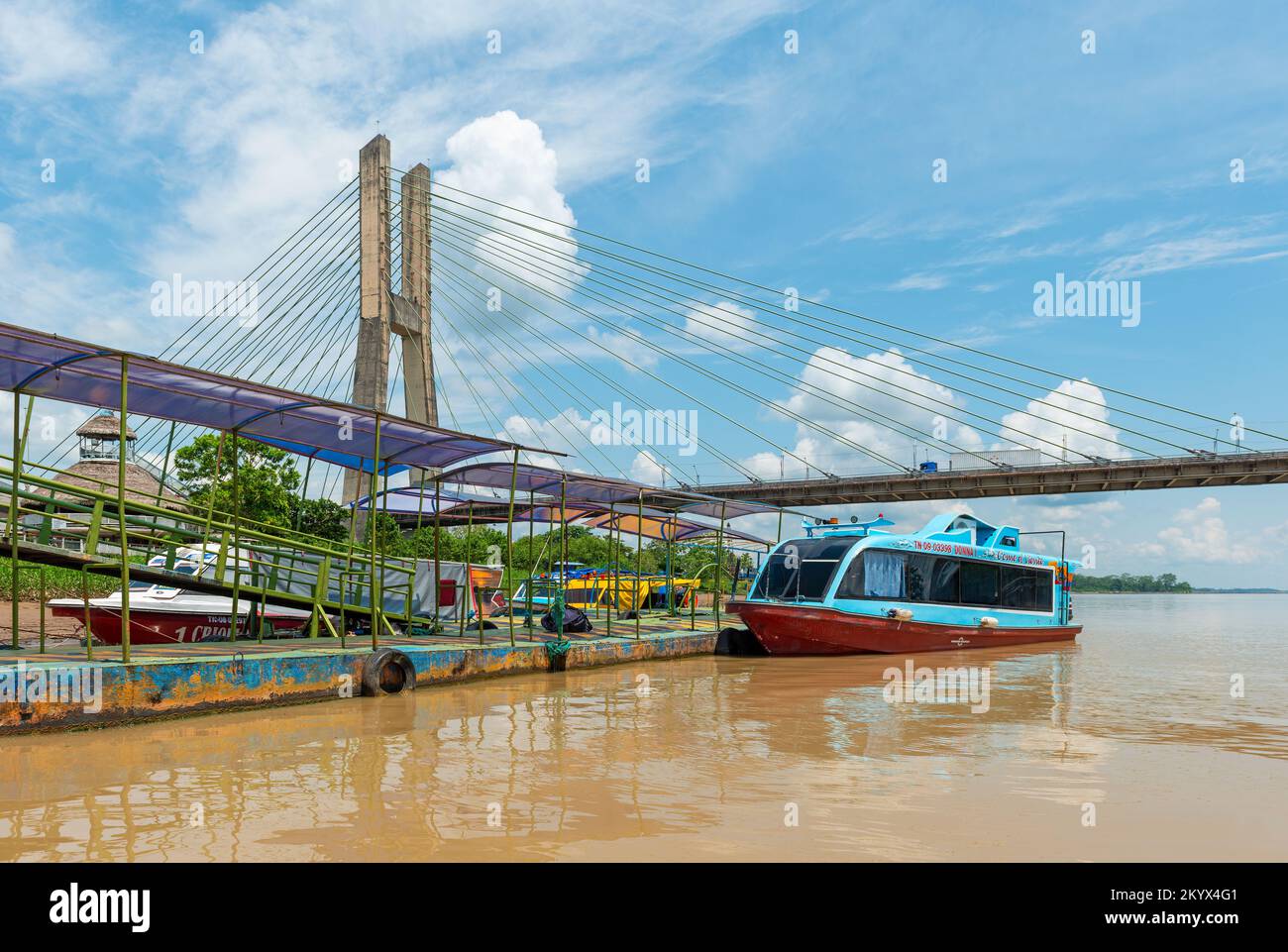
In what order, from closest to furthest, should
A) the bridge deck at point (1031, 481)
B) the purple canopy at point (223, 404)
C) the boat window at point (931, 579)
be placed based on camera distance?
the purple canopy at point (223, 404), the boat window at point (931, 579), the bridge deck at point (1031, 481)

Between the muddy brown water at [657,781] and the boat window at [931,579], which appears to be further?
the boat window at [931,579]

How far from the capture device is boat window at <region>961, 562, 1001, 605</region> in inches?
825

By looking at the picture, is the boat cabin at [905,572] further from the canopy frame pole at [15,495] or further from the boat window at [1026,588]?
the canopy frame pole at [15,495]

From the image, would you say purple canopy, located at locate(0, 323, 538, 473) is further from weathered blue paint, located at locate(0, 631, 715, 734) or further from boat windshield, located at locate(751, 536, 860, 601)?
boat windshield, located at locate(751, 536, 860, 601)

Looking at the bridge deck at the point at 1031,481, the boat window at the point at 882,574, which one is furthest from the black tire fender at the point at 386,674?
the bridge deck at the point at 1031,481

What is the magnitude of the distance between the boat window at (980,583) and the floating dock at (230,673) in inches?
380

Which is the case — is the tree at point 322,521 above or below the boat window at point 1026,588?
above

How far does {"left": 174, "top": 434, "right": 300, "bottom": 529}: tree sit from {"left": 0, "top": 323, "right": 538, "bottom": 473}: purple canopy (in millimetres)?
15547

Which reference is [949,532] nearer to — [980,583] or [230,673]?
[980,583]

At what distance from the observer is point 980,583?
21453 millimetres

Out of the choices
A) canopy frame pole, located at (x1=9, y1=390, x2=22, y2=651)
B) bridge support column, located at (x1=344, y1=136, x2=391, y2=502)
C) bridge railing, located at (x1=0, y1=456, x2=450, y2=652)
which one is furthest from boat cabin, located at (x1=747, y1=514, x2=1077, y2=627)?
canopy frame pole, located at (x1=9, y1=390, x2=22, y2=651)

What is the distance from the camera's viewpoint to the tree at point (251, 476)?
29.6 meters
